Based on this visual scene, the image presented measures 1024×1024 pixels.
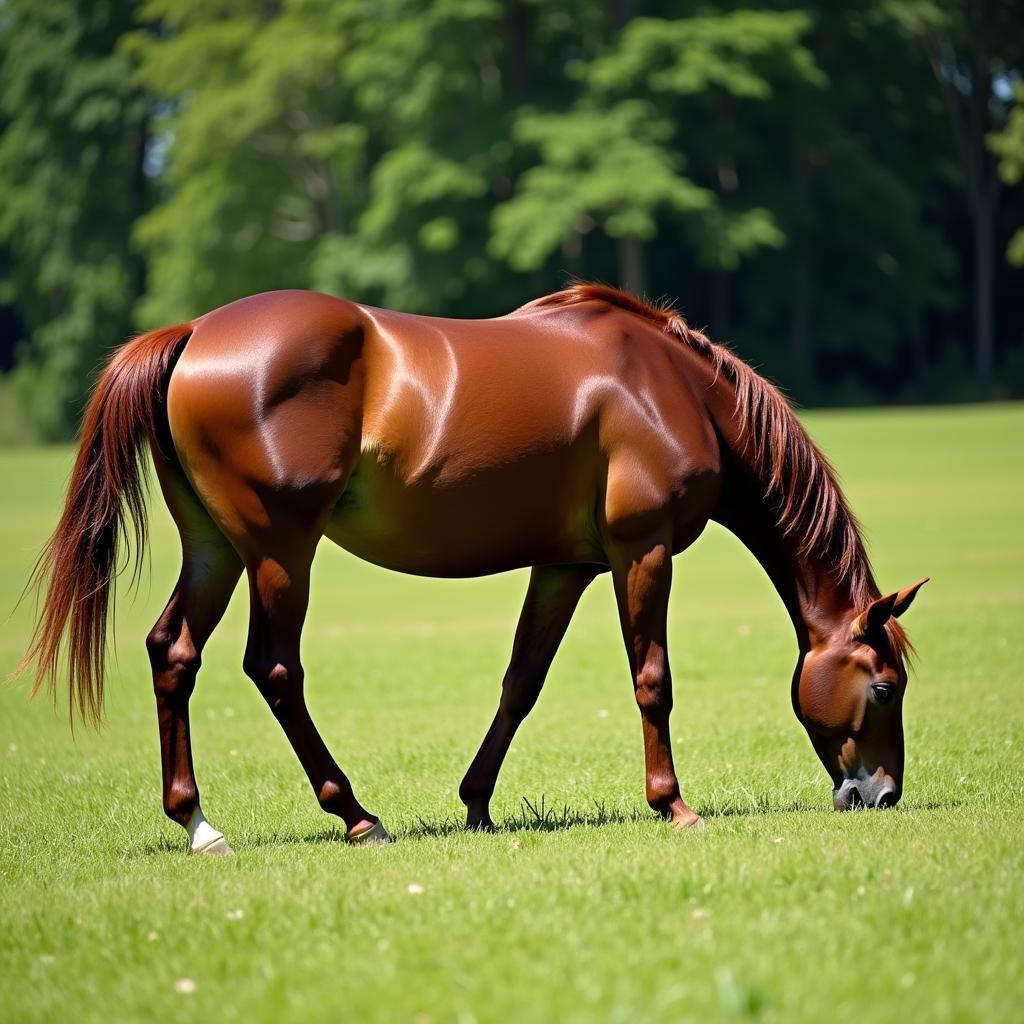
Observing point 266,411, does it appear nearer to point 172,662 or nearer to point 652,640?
point 172,662

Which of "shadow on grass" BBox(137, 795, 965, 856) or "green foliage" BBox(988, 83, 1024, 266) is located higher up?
"green foliage" BBox(988, 83, 1024, 266)

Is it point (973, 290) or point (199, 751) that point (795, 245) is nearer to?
point (973, 290)

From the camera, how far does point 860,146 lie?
4750cm

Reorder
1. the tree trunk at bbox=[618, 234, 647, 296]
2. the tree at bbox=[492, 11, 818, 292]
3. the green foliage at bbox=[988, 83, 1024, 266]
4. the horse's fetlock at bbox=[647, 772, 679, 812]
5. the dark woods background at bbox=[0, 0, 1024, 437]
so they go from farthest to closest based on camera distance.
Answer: the tree trunk at bbox=[618, 234, 647, 296]
the dark woods background at bbox=[0, 0, 1024, 437]
the tree at bbox=[492, 11, 818, 292]
the green foliage at bbox=[988, 83, 1024, 266]
the horse's fetlock at bbox=[647, 772, 679, 812]

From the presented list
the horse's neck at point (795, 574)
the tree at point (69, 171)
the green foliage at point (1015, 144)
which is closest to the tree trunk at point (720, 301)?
the green foliage at point (1015, 144)

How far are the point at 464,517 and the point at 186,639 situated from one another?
119 cm

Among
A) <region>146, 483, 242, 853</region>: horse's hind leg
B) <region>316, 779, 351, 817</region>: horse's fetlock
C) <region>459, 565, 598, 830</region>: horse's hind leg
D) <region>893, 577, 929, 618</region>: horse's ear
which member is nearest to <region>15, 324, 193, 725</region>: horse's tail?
<region>146, 483, 242, 853</region>: horse's hind leg

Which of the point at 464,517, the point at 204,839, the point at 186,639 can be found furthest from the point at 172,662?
the point at 464,517

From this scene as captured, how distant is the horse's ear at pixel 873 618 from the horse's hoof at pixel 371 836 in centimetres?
209

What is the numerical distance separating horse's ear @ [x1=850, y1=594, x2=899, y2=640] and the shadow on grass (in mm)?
723

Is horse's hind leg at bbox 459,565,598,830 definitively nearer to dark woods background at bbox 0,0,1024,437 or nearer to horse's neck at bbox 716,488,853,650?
horse's neck at bbox 716,488,853,650

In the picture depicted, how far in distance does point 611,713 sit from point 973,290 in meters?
42.2

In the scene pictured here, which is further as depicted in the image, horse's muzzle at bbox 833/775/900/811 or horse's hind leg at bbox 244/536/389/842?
horse's muzzle at bbox 833/775/900/811

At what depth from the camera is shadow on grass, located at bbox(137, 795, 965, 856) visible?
6438mm
